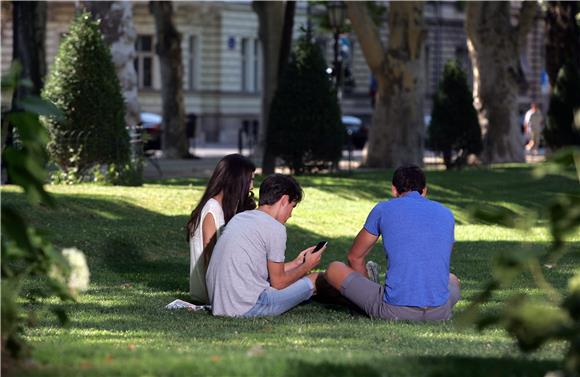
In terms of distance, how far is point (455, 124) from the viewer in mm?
32344

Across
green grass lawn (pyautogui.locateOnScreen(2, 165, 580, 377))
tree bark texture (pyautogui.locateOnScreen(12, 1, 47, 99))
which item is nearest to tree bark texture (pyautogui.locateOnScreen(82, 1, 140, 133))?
tree bark texture (pyautogui.locateOnScreen(12, 1, 47, 99))

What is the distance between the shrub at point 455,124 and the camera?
32250 millimetres

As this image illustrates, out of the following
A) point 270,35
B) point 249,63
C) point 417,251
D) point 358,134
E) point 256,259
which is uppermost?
point 270,35

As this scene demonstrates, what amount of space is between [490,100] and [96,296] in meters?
25.5

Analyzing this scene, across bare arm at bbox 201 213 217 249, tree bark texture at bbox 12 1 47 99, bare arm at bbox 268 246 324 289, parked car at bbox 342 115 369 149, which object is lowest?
parked car at bbox 342 115 369 149

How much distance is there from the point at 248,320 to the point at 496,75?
1051 inches

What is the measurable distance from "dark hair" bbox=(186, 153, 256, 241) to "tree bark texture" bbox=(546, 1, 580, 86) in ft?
96.1

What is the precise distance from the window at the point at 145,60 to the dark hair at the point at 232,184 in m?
50.3

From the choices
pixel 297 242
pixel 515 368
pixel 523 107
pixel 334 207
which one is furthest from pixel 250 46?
pixel 515 368

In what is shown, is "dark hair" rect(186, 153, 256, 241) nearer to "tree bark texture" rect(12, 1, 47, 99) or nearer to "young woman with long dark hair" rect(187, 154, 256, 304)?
"young woman with long dark hair" rect(187, 154, 256, 304)

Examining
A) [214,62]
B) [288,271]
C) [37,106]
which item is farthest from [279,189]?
[214,62]

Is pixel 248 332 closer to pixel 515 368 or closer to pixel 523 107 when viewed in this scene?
pixel 515 368

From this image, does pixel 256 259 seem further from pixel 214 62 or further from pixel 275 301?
pixel 214 62

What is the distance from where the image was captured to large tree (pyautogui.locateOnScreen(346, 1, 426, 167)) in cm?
3078
